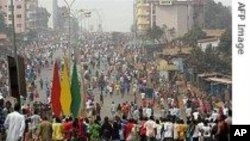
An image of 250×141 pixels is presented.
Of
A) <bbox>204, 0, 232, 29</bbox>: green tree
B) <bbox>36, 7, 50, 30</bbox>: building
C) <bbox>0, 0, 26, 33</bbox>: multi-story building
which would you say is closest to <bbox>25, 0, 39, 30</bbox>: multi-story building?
<bbox>36, 7, 50, 30</bbox>: building

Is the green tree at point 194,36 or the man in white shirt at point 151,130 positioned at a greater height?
the green tree at point 194,36

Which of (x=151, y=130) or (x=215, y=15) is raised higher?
(x=215, y=15)

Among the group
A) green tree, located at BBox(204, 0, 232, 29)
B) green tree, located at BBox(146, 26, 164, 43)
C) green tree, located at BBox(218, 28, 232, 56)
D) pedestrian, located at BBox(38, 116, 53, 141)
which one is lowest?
pedestrian, located at BBox(38, 116, 53, 141)

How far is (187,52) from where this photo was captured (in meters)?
56.2

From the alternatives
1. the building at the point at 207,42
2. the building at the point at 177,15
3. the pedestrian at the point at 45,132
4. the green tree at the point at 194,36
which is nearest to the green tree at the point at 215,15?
the building at the point at 177,15

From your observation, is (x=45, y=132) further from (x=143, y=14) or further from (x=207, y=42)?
(x=143, y=14)

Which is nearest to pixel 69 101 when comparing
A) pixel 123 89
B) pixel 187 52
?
pixel 123 89

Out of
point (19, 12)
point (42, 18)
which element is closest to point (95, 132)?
point (19, 12)

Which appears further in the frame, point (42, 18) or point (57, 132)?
point (42, 18)

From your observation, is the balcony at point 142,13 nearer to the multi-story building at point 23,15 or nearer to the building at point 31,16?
the multi-story building at point 23,15

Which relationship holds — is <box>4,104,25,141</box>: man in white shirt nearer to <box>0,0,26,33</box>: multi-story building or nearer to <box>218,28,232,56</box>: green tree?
<box>218,28,232,56</box>: green tree

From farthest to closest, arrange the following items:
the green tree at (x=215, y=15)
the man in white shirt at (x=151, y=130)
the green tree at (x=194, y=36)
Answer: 1. the green tree at (x=215, y=15)
2. the green tree at (x=194, y=36)
3. the man in white shirt at (x=151, y=130)

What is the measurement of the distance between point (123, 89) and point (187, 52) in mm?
16958

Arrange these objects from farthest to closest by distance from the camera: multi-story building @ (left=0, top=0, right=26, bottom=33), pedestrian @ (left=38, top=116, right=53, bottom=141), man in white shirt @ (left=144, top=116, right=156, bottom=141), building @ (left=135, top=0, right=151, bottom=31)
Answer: building @ (left=135, top=0, right=151, bottom=31), multi-story building @ (left=0, top=0, right=26, bottom=33), man in white shirt @ (left=144, top=116, right=156, bottom=141), pedestrian @ (left=38, top=116, right=53, bottom=141)
